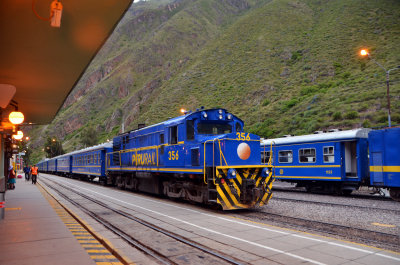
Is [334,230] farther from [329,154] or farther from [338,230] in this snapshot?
[329,154]

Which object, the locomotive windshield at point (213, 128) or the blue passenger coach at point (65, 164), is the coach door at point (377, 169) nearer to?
the locomotive windshield at point (213, 128)

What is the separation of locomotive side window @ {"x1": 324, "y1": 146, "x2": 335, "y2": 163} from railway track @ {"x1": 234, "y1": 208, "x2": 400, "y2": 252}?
24.1 ft

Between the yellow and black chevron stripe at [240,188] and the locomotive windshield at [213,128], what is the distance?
2180 millimetres

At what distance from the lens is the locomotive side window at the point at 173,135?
13492 mm

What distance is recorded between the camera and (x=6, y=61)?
795cm

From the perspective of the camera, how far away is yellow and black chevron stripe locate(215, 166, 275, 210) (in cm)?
1107

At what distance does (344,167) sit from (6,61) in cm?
1548

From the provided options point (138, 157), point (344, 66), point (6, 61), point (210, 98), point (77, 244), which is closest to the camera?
point (77, 244)

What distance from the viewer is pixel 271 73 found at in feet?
177

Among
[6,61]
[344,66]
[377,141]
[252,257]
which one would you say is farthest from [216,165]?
[344,66]

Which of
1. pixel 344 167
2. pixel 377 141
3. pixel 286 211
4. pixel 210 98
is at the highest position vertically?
pixel 210 98

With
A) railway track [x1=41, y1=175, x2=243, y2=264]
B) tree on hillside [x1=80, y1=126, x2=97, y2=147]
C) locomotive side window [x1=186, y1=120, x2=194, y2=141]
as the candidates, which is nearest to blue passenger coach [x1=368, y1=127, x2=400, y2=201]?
locomotive side window [x1=186, y1=120, x2=194, y2=141]

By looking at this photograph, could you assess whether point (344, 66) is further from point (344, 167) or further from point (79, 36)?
point (79, 36)

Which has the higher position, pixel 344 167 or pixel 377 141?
pixel 377 141
